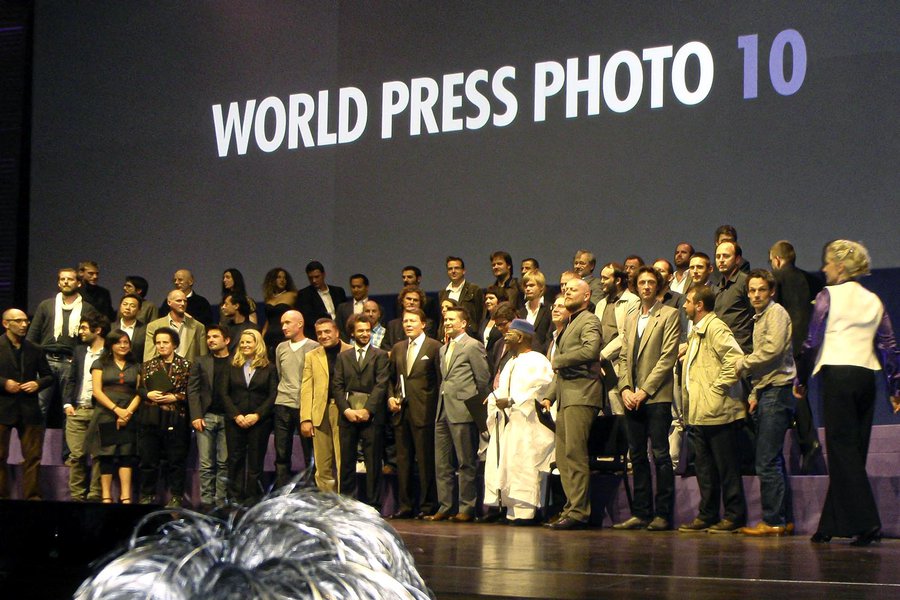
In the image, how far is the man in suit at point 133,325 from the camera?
8945 mm

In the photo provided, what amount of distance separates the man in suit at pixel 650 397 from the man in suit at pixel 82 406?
13.5ft

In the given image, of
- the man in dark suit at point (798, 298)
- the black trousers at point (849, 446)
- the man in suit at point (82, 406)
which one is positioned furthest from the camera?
the man in suit at point (82, 406)

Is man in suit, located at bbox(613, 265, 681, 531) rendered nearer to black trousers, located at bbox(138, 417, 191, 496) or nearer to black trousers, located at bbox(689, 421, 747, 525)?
black trousers, located at bbox(689, 421, 747, 525)

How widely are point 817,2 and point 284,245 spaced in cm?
471

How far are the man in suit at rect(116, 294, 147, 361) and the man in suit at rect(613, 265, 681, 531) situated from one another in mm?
4105

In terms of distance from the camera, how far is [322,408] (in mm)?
8156

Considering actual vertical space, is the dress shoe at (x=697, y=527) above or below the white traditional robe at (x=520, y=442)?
below

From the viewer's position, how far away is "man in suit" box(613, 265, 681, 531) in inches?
257

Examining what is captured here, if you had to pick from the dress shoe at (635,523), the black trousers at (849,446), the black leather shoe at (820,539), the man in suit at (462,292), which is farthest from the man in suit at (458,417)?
the black trousers at (849,446)

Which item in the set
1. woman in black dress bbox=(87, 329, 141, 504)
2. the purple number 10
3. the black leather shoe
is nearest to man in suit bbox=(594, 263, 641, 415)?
the purple number 10

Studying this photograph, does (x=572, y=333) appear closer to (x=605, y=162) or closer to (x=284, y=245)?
(x=605, y=162)

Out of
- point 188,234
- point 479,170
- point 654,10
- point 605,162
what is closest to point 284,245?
point 188,234

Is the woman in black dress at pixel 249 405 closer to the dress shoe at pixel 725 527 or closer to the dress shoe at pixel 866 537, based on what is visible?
the dress shoe at pixel 725 527

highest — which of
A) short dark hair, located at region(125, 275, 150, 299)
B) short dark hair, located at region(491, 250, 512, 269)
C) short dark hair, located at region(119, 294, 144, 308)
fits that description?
short dark hair, located at region(491, 250, 512, 269)
